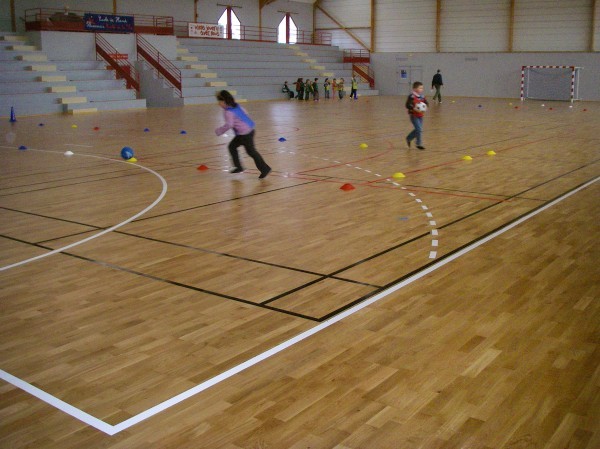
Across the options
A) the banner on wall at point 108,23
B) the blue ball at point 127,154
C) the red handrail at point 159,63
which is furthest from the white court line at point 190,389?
the banner on wall at point 108,23

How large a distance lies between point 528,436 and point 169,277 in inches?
133

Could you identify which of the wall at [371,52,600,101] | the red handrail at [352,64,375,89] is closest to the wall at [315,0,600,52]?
the wall at [371,52,600,101]

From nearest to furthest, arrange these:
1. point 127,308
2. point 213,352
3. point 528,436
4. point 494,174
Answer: point 528,436 → point 213,352 → point 127,308 → point 494,174

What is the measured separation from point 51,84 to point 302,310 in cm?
2433

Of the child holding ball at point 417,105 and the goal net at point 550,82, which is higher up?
the goal net at point 550,82

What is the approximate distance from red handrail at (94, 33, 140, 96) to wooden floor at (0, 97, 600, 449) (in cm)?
1990

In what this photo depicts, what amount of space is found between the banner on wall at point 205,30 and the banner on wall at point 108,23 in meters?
5.30

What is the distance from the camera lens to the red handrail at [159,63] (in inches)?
1185

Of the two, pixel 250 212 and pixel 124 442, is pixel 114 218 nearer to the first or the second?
pixel 250 212

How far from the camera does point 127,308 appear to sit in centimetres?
495

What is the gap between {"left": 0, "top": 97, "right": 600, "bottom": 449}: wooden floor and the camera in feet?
11.0

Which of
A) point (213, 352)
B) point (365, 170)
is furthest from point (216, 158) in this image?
point (213, 352)

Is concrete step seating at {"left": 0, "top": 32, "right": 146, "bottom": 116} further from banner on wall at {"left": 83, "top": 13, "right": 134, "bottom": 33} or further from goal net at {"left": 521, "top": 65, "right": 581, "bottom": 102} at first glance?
goal net at {"left": 521, "top": 65, "right": 581, "bottom": 102}

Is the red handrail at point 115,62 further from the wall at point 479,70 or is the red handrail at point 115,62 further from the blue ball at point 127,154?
the blue ball at point 127,154
